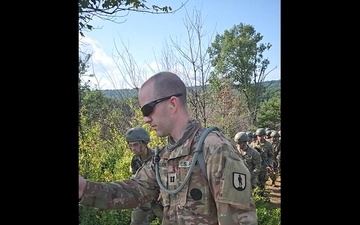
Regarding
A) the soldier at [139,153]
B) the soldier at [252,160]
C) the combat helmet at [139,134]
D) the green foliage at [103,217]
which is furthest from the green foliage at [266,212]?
the combat helmet at [139,134]

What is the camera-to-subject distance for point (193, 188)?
124 cm

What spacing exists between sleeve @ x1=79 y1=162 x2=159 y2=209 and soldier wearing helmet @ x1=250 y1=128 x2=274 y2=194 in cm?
436

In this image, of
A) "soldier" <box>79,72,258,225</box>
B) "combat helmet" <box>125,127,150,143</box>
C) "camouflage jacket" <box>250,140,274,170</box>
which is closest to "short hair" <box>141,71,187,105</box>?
"soldier" <box>79,72,258,225</box>

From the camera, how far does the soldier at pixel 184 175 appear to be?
1179 mm

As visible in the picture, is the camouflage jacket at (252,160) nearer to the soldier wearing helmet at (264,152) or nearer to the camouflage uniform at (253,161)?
the camouflage uniform at (253,161)

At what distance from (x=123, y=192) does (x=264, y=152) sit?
5246mm

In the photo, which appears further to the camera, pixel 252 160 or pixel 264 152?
pixel 264 152

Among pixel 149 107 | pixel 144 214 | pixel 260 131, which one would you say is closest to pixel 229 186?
pixel 149 107

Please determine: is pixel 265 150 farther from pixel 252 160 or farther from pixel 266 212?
pixel 266 212
